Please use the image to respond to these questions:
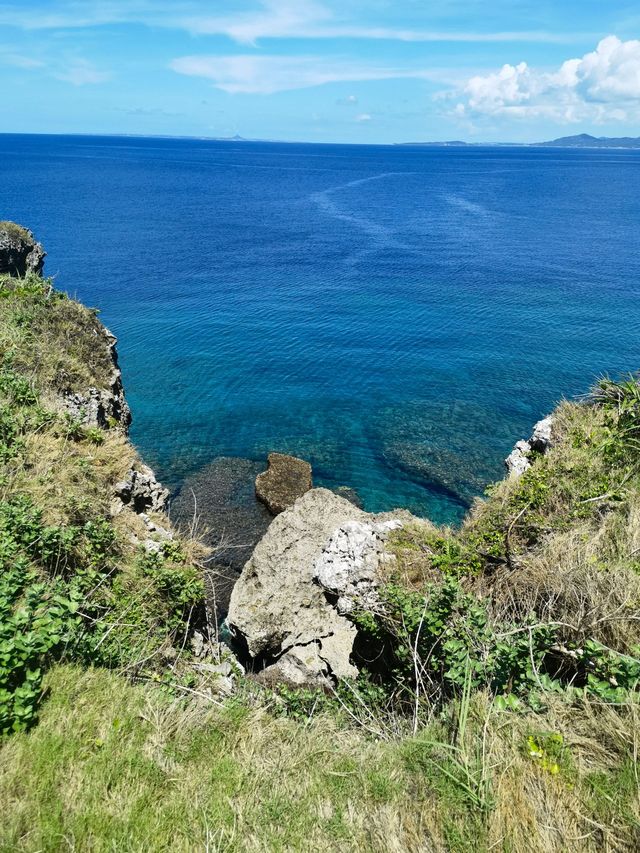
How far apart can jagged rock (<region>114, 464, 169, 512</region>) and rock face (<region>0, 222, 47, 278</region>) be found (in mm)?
16832

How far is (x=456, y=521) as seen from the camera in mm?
21281

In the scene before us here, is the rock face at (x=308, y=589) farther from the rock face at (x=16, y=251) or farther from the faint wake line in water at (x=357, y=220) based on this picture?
the faint wake line in water at (x=357, y=220)

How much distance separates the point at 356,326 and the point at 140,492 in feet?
99.3

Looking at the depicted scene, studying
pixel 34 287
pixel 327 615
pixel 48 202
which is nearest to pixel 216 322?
pixel 34 287

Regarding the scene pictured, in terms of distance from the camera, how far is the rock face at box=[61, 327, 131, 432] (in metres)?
13.9

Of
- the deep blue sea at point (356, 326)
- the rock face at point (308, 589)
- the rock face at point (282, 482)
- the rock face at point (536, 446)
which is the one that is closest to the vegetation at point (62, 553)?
the rock face at point (308, 589)

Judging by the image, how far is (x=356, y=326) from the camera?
41.2m

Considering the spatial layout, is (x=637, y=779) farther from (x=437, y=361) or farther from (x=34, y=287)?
(x=437, y=361)

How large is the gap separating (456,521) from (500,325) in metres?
24.4

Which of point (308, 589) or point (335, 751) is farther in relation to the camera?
point (308, 589)

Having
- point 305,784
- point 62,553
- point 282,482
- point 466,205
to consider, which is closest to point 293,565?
point 62,553

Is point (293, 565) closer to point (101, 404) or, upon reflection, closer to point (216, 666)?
point (216, 666)

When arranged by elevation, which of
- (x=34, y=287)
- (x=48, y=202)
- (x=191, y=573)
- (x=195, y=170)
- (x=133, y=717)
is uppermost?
(x=195, y=170)

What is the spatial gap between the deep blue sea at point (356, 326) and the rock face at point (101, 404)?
616 cm
